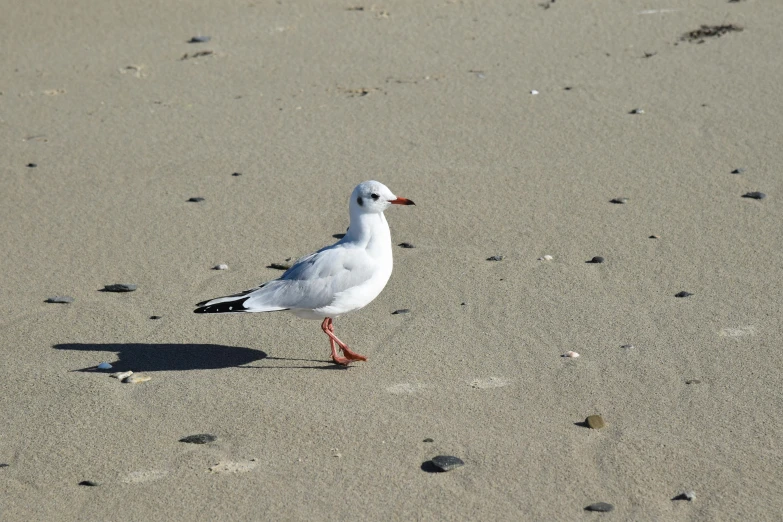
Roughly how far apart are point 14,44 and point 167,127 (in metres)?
3.45

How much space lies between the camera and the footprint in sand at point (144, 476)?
175 inches

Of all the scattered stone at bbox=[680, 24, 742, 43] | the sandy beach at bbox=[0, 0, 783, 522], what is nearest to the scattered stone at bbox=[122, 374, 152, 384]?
the sandy beach at bbox=[0, 0, 783, 522]

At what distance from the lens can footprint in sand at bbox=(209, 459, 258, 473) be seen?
14.8 ft

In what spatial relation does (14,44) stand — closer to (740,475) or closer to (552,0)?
(552,0)

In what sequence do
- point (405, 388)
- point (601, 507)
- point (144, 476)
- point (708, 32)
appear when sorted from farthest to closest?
point (708, 32), point (405, 388), point (144, 476), point (601, 507)

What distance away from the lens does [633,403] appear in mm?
5039

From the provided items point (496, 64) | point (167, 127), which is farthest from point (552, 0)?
point (167, 127)

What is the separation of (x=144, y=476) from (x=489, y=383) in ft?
6.03

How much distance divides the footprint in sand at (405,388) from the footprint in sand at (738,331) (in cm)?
181

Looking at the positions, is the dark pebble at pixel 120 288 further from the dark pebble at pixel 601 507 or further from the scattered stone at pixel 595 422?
the dark pebble at pixel 601 507

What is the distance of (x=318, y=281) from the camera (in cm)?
A: 551

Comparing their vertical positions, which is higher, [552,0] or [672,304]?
[552,0]

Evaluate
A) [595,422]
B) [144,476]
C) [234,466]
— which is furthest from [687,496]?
[144,476]

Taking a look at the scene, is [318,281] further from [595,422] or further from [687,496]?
[687,496]
